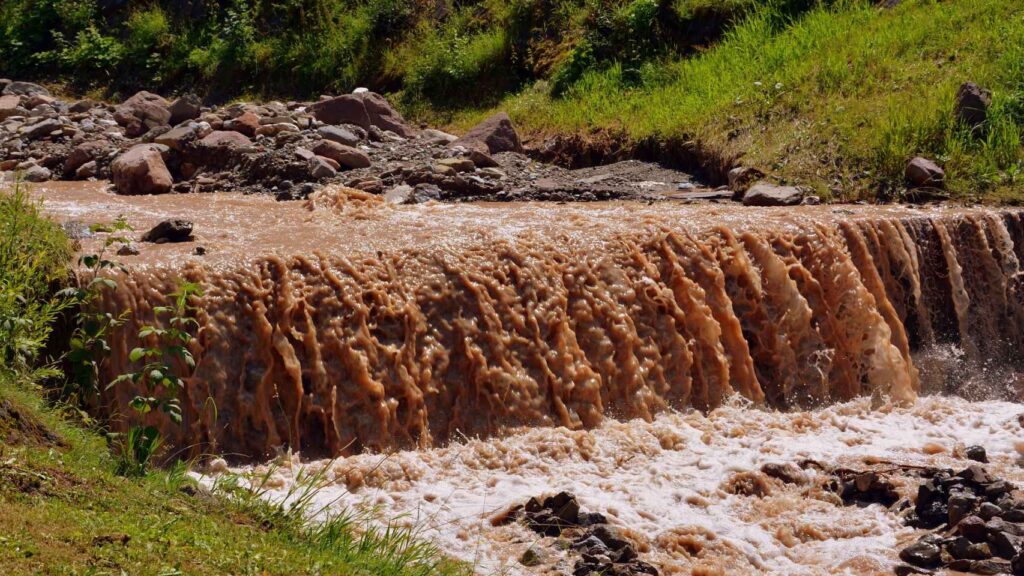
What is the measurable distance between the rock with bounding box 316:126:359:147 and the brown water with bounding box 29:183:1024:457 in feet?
6.70

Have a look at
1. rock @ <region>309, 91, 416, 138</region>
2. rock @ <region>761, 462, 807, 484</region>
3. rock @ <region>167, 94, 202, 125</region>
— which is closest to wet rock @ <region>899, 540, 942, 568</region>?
rock @ <region>761, 462, 807, 484</region>

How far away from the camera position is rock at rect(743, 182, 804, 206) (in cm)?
1080

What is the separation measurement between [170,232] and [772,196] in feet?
18.6

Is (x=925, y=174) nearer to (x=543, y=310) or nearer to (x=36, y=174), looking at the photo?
(x=543, y=310)

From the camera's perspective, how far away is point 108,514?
4.20 m

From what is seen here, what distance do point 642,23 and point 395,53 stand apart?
14.4ft

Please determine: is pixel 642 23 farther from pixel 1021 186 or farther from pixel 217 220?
pixel 217 220

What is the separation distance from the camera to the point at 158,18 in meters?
20.1

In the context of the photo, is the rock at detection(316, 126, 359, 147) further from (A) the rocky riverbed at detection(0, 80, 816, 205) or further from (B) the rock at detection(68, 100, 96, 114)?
(B) the rock at detection(68, 100, 96, 114)

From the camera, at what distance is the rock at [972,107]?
11266mm

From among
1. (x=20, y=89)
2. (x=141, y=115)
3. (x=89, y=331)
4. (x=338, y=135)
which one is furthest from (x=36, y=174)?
Result: (x=89, y=331)

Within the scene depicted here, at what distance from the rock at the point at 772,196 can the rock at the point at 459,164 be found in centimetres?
280

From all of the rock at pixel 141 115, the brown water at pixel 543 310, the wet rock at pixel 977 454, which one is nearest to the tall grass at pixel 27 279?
the brown water at pixel 543 310

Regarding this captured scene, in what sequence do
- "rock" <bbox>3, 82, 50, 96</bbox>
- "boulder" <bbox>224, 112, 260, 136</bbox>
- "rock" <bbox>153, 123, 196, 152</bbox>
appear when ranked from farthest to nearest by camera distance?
"rock" <bbox>3, 82, 50, 96</bbox> → "boulder" <bbox>224, 112, 260, 136</bbox> → "rock" <bbox>153, 123, 196, 152</bbox>
